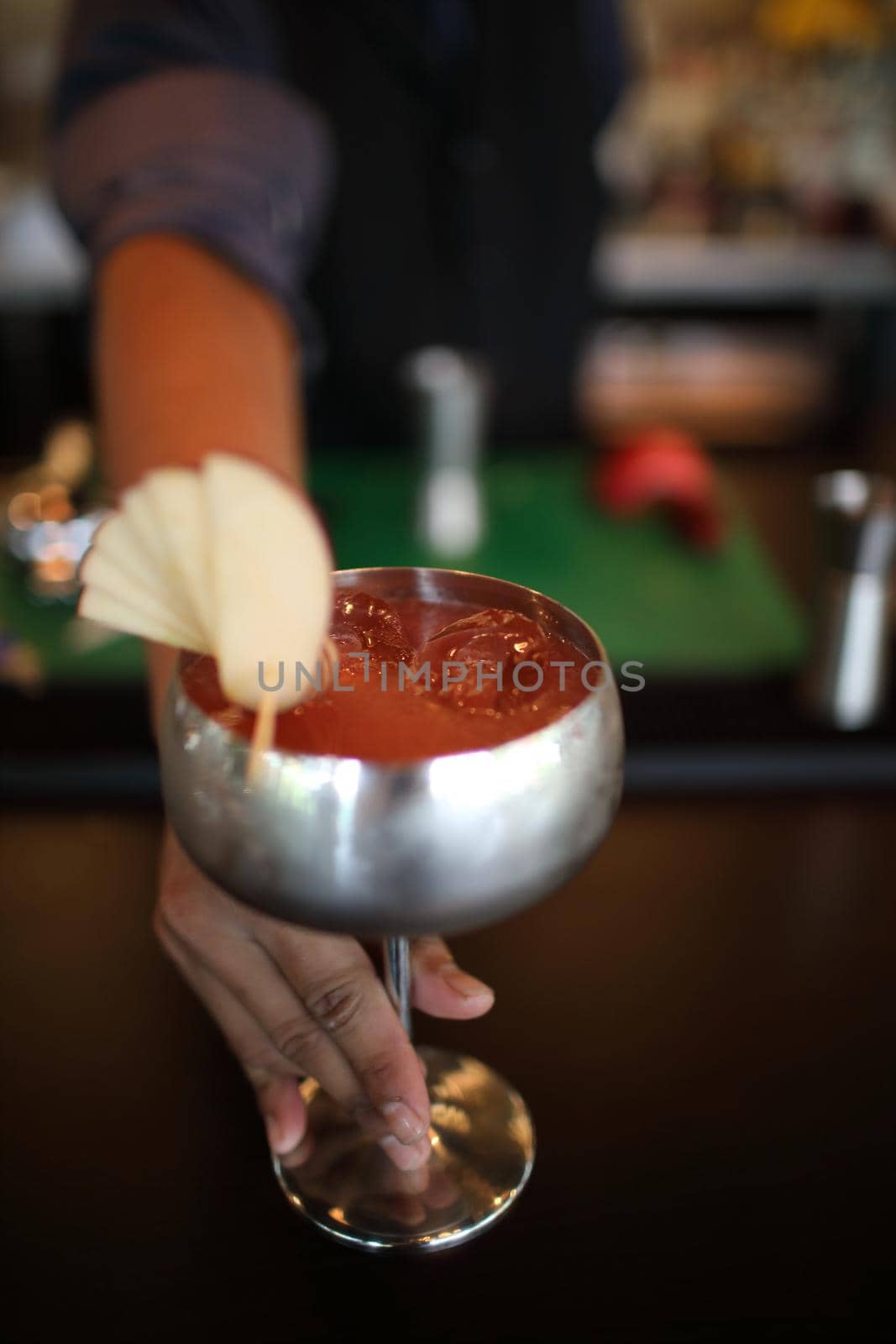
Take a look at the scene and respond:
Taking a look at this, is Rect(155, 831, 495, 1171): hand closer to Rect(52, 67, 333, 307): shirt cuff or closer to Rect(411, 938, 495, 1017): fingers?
Rect(411, 938, 495, 1017): fingers

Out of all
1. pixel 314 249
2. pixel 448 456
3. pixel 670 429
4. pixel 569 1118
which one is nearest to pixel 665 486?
pixel 448 456

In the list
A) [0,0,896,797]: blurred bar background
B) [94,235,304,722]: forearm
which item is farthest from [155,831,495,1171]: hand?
[0,0,896,797]: blurred bar background

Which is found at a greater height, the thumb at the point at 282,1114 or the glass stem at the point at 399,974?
the glass stem at the point at 399,974

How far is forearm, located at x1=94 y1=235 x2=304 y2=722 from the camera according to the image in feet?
3.33

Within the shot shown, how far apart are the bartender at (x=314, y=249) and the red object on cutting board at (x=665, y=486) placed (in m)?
0.48

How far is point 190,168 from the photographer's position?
129 centimetres

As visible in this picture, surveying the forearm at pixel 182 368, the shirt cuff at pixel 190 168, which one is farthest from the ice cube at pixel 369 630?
the shirt cuff at pixel 190 168

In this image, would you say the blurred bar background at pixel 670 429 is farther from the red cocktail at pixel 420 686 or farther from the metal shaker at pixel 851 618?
the red cocktail at pixel 420 686

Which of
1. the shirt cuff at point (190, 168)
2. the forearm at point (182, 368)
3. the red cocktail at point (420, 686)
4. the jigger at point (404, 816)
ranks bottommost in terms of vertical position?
the jigger at point (404, 816)

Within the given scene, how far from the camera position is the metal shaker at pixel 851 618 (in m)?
1.14

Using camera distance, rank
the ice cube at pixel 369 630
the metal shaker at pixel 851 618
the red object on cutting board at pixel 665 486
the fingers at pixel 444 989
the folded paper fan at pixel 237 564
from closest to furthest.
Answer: the folded paper fan at pixel 237 564 → the ice cube at pixel 369 630 → the fingers at pixel 444 989 → the metal shaker at pixel 851 618 → the red object on cutting board at pixel 665 486

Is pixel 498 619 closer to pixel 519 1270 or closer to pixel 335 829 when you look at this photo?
pixel 335 829

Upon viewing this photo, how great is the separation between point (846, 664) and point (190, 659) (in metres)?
0.77

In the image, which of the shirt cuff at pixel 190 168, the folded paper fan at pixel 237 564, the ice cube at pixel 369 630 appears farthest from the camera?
the shirt cuff at pixel 190 168
